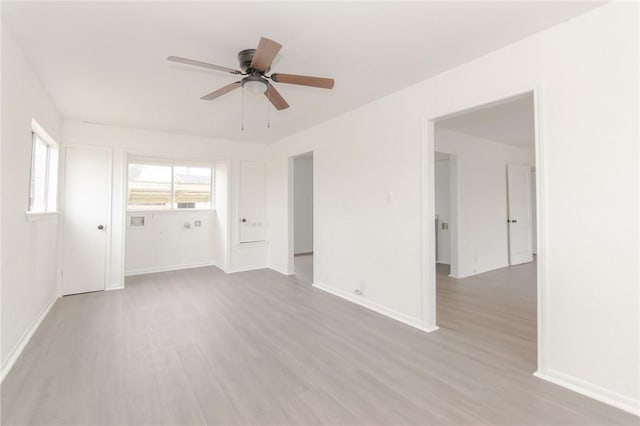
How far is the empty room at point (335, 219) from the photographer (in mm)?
1749

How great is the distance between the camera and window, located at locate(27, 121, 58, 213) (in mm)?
3202

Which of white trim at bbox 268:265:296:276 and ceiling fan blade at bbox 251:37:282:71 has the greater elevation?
ceiling fan blade at bbox 251:37:282:71

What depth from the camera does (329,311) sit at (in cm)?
Answer: 334

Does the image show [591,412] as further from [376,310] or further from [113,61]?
[113,61]

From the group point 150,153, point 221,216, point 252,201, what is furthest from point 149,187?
point 252,201

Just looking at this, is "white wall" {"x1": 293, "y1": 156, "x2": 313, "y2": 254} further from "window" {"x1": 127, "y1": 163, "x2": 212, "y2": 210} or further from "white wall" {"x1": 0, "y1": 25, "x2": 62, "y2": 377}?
"white wall" {"x1": 0, "y1": 25, "x2": 62, "y2": 377}

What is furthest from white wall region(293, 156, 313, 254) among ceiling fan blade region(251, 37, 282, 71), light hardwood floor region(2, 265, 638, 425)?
→ ceiling fan blade region(251, 37, 282, 71)

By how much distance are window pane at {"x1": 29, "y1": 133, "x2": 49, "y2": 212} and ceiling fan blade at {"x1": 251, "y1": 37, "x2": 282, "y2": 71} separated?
2.92 metres

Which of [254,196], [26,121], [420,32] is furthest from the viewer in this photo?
[254,196]

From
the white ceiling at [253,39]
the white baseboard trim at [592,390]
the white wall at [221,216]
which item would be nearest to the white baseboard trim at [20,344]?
the white ceiling at [253,39]

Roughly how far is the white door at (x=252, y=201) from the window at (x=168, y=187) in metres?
1.07

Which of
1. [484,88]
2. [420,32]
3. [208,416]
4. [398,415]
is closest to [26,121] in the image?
[208,416]

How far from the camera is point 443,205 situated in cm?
629

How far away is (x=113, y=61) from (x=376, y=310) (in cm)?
353
